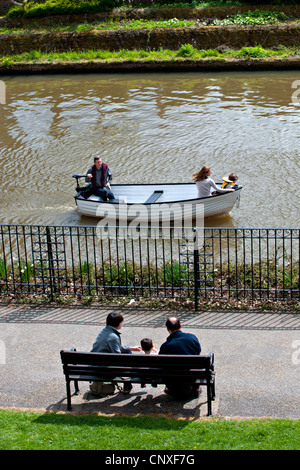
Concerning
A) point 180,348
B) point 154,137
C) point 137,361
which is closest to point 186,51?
point 154,137

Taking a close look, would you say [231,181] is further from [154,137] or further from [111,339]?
[111,339]

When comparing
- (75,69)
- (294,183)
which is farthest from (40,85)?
(294,183)

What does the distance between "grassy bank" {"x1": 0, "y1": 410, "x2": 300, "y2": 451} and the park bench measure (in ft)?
1.54

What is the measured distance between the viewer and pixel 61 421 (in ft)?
20.7

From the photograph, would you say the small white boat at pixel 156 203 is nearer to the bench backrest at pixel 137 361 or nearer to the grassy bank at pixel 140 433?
the bench backrest at pixel 137 361

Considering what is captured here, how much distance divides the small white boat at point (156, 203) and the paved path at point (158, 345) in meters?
5.38

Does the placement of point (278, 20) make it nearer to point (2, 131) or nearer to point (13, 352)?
point (2, 131)

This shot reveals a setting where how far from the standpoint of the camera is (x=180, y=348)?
6.70 m

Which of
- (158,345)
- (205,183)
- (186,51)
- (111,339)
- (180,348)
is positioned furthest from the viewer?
(186,51)

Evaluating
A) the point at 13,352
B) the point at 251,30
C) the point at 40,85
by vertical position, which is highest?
the point at 251,30

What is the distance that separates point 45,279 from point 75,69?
87.5 ft

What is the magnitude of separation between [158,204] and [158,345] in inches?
254

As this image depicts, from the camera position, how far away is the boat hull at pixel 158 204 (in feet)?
46.8

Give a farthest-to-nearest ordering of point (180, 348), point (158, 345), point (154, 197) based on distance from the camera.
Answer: point (154, 197)
point (158, 345)
point (180, 348)
